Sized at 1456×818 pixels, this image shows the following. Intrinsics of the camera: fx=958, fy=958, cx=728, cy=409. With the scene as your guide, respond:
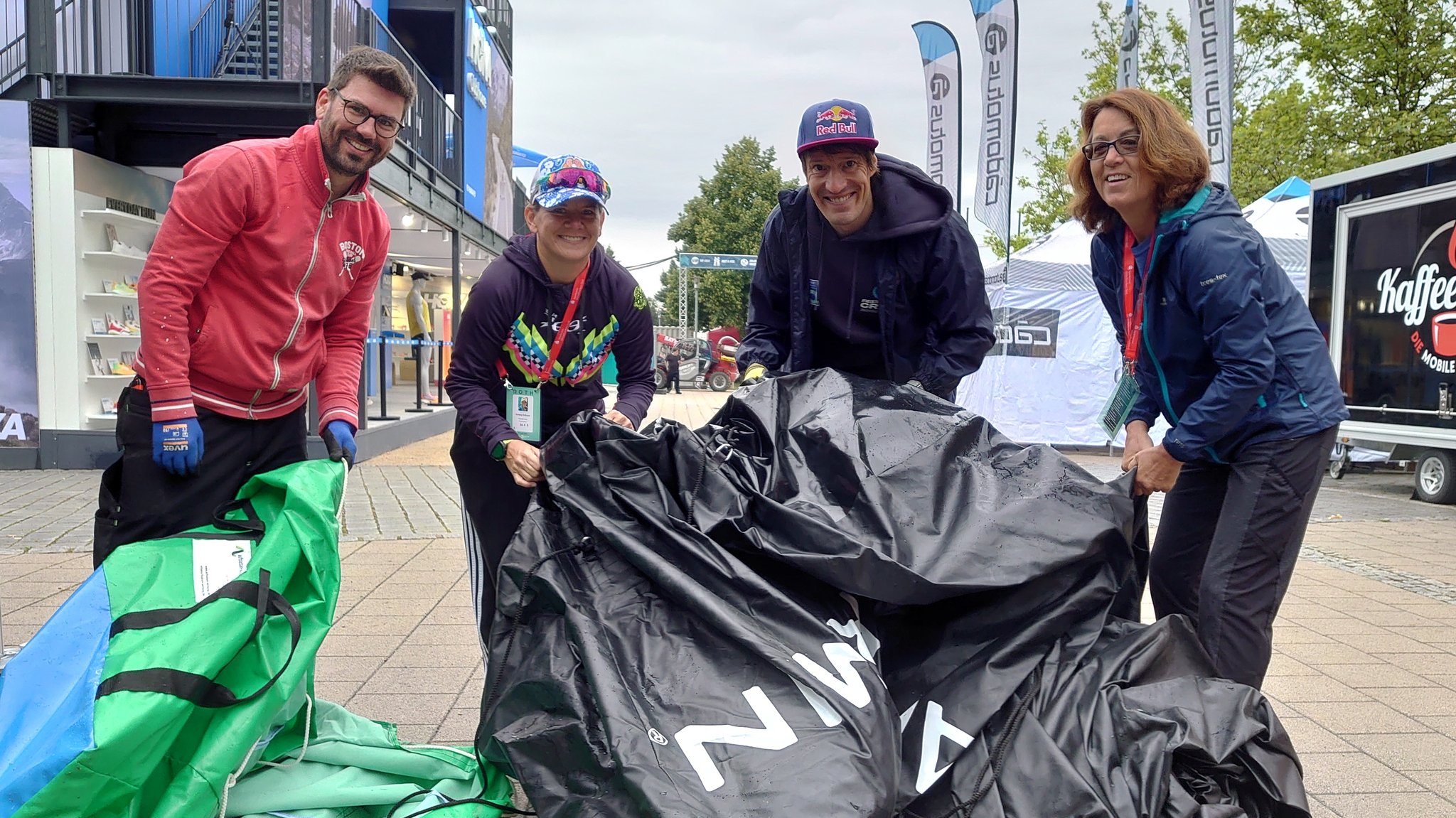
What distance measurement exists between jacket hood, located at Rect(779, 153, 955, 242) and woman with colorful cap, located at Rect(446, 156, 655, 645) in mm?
678

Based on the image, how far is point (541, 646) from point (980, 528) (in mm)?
906

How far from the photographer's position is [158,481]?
92.7 inches

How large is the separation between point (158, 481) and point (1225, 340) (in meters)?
2.55

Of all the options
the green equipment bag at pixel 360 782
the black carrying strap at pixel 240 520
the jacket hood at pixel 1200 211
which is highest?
the jacket hood at pixel 1200 211

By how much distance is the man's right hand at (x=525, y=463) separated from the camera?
2.25m

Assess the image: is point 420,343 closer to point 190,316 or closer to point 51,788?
point 190,316

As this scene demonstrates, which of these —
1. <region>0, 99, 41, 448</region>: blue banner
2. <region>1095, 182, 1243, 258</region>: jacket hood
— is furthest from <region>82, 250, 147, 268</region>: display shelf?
<region>1095, 182, 1243, 258</region>: jacket hood

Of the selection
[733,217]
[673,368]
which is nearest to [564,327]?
[673,368]

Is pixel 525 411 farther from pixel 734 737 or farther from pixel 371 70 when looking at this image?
pixel 734 737

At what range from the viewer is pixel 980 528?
6.31ft

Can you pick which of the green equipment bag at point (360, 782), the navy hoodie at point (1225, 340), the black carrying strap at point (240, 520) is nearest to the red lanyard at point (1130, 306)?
the navy hoodie at point (1225, 340)

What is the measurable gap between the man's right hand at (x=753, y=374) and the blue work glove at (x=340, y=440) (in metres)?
1.04

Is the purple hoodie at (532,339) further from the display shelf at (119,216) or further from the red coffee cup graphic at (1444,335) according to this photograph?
the red coffee cup graphic at (1444,335)

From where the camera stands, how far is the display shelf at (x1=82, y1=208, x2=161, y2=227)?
25.8 feet
